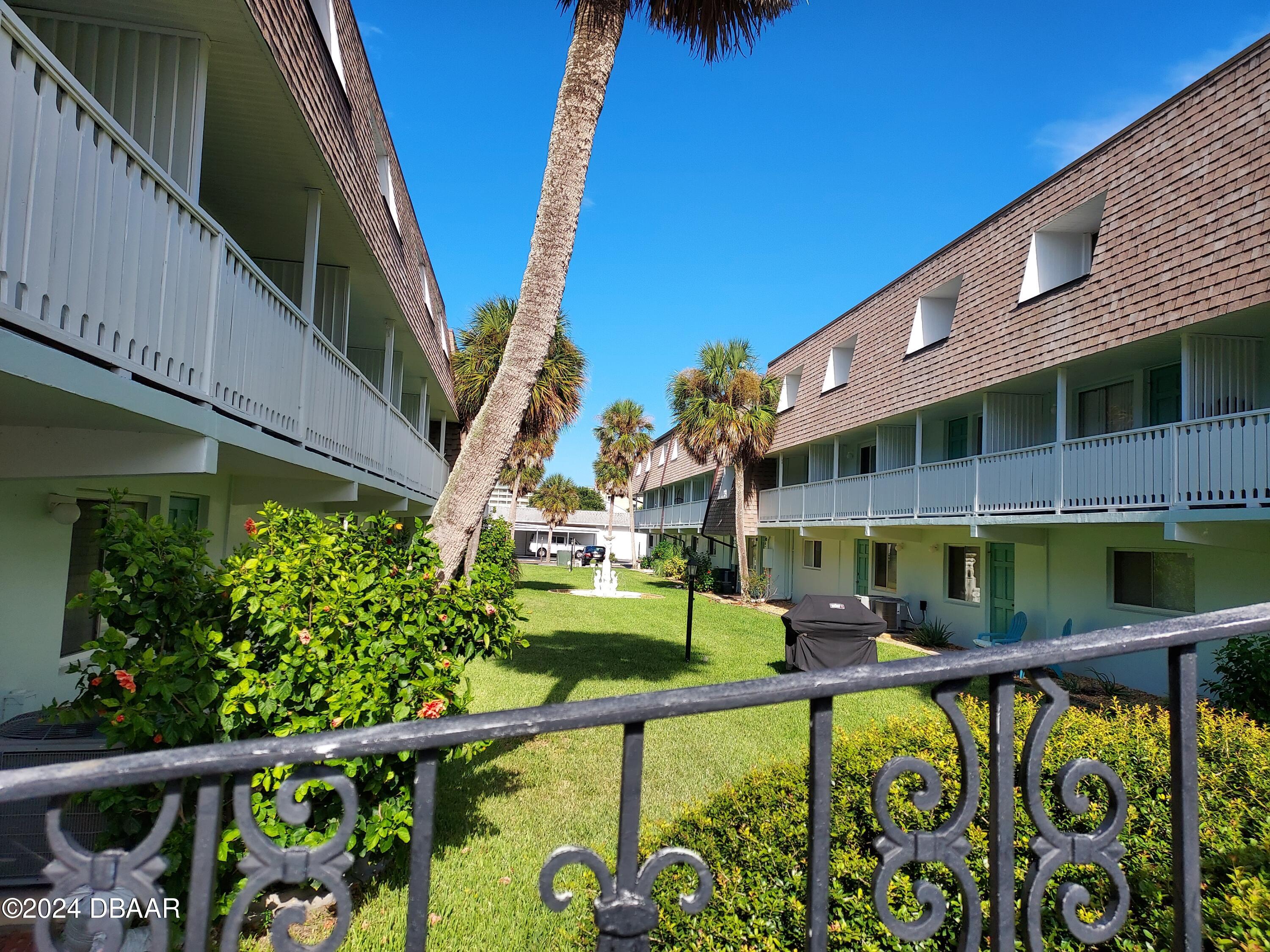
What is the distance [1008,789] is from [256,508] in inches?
386

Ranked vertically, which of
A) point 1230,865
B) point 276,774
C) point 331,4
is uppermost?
point 331,4

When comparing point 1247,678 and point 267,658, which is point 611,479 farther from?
point 267,658

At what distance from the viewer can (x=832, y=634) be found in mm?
12289

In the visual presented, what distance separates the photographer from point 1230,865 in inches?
93.4

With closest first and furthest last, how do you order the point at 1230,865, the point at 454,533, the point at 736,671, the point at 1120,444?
1. the point at 1230,865
2. the point at 454,533
3. the point at 1120,444
4. the point at 736,671

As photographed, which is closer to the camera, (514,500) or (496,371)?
(496,371)

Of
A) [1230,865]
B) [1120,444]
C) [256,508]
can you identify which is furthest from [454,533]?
[1120,444]

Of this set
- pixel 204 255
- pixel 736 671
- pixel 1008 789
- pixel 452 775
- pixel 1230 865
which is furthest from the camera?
pixel 736 671

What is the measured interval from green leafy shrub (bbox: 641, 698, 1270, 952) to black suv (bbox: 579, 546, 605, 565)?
52570mm

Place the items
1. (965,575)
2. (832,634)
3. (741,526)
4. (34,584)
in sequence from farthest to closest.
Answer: (741,526) → (965,575) → (832,634) → (34,584)

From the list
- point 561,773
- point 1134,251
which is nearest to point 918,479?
point 1134,251

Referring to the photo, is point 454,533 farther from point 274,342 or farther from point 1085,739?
point 1085,739

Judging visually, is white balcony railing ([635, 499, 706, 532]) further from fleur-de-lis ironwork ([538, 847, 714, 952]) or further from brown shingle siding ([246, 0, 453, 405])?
fleur-de-lis ironwork ([538, 847, 714, 952])

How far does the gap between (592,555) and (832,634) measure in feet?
166
